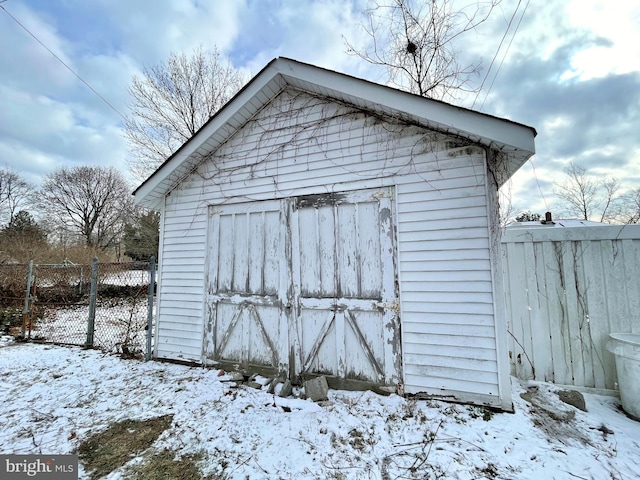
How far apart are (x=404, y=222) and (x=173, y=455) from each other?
3.66m

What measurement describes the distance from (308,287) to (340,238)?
0.90 m

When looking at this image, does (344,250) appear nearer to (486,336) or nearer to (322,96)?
(486,336)

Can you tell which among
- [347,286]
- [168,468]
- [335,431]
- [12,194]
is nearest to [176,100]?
[347,286]

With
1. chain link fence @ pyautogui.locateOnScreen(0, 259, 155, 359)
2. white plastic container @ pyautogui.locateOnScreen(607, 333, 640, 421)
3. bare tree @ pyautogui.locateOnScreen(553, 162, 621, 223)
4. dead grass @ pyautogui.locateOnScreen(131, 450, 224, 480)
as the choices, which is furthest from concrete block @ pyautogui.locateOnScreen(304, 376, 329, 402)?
bare tree @ pyautogui.locateOnScreen(553, 162, 621, 223)

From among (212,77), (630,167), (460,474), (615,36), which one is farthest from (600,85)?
(212,77)

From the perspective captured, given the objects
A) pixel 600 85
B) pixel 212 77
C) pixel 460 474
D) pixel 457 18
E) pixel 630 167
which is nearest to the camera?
pixel 460 474

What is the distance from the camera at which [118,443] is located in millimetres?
2842

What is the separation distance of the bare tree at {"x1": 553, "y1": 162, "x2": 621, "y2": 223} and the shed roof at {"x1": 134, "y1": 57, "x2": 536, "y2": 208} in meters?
20.8

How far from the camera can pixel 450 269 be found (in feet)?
11.1

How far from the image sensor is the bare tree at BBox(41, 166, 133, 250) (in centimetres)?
2898

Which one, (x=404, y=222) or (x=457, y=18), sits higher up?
(x=457, y=18)

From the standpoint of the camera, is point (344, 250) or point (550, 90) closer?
point (344, 250)

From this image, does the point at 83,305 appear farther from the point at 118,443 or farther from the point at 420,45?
Answer: the point at 420,45

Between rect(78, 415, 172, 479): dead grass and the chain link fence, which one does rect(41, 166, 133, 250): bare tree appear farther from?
rect(78, 415, 172, 479): dead grass
